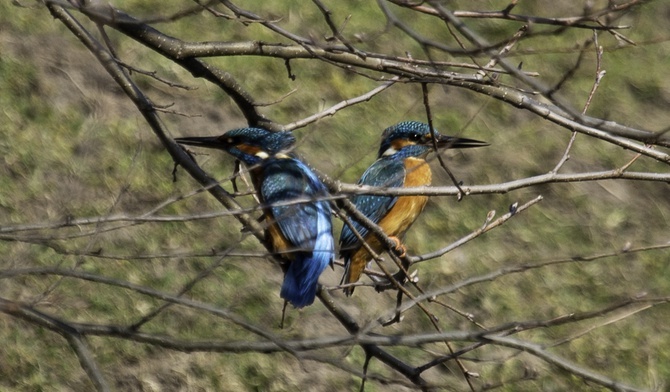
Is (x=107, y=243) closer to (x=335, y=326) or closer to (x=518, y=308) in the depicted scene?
(x=335, y=326)

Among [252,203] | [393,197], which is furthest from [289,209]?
[252,203]

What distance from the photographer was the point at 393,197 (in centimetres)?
382

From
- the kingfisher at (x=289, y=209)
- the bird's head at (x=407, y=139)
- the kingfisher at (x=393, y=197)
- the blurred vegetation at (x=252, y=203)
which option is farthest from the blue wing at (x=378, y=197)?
the blurred vegetation at (x=252, y=203)

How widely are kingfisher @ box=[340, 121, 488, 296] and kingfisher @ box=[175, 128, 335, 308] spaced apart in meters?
0.28

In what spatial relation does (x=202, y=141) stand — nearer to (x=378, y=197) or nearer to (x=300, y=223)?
(x=300, y=223)

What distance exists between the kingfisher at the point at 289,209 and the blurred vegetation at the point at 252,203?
50 cm

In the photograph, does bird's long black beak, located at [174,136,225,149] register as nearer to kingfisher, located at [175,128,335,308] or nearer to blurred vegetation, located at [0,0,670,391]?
kingfisher, located at [175,128,335,308]

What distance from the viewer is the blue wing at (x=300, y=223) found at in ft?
9.91

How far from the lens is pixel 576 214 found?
580cm

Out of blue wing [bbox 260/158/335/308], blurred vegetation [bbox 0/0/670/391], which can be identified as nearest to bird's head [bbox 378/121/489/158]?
blurred vegetation [bbox 0/0/670/391]

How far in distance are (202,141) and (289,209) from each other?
53 centimetres

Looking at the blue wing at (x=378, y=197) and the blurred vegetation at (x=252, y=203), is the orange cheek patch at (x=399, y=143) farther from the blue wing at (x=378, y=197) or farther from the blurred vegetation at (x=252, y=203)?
the blurred vegetation at (x=252, y=203)

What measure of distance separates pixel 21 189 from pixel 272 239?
2107mm

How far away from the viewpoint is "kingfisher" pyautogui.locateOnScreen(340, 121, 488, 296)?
3.69 metres
